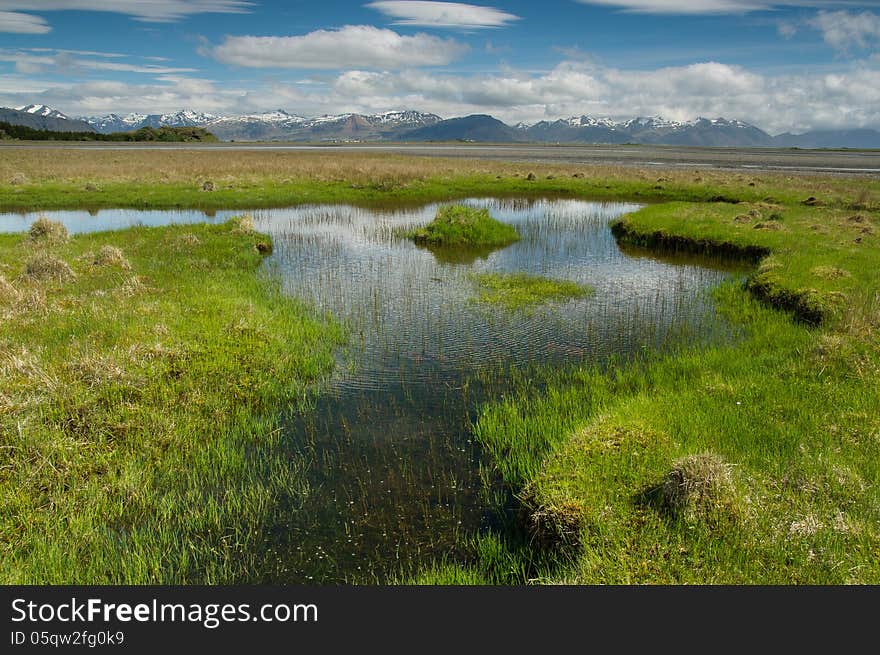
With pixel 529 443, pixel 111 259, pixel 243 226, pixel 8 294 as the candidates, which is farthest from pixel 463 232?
pixel 529 443

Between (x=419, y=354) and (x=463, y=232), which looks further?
(x=463, y=232)

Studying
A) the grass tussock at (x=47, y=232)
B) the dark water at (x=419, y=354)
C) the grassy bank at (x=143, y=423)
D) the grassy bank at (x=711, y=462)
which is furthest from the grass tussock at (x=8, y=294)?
the grassy bank at (x=711, y=462)

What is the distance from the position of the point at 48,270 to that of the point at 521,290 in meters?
17.7

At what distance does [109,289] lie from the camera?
18266 mm

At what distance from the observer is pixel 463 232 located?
101ft

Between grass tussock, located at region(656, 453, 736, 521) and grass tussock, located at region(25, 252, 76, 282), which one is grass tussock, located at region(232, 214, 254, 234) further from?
grass tussock, located at region(656, 453, 736, 521)

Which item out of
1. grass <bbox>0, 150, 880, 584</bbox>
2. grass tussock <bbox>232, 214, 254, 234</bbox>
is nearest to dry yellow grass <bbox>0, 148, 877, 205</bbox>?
grass tussock <bbox>232, 214, 254, 234</bbox>

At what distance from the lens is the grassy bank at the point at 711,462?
6.80 m

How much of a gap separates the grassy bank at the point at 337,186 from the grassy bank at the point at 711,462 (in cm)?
3363

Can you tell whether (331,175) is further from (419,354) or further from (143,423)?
(143,423)

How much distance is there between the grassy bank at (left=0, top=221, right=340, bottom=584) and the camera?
308 inches

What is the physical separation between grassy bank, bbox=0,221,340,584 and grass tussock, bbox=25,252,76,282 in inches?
3.1

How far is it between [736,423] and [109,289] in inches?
754

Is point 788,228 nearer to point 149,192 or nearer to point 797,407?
point 797,407
